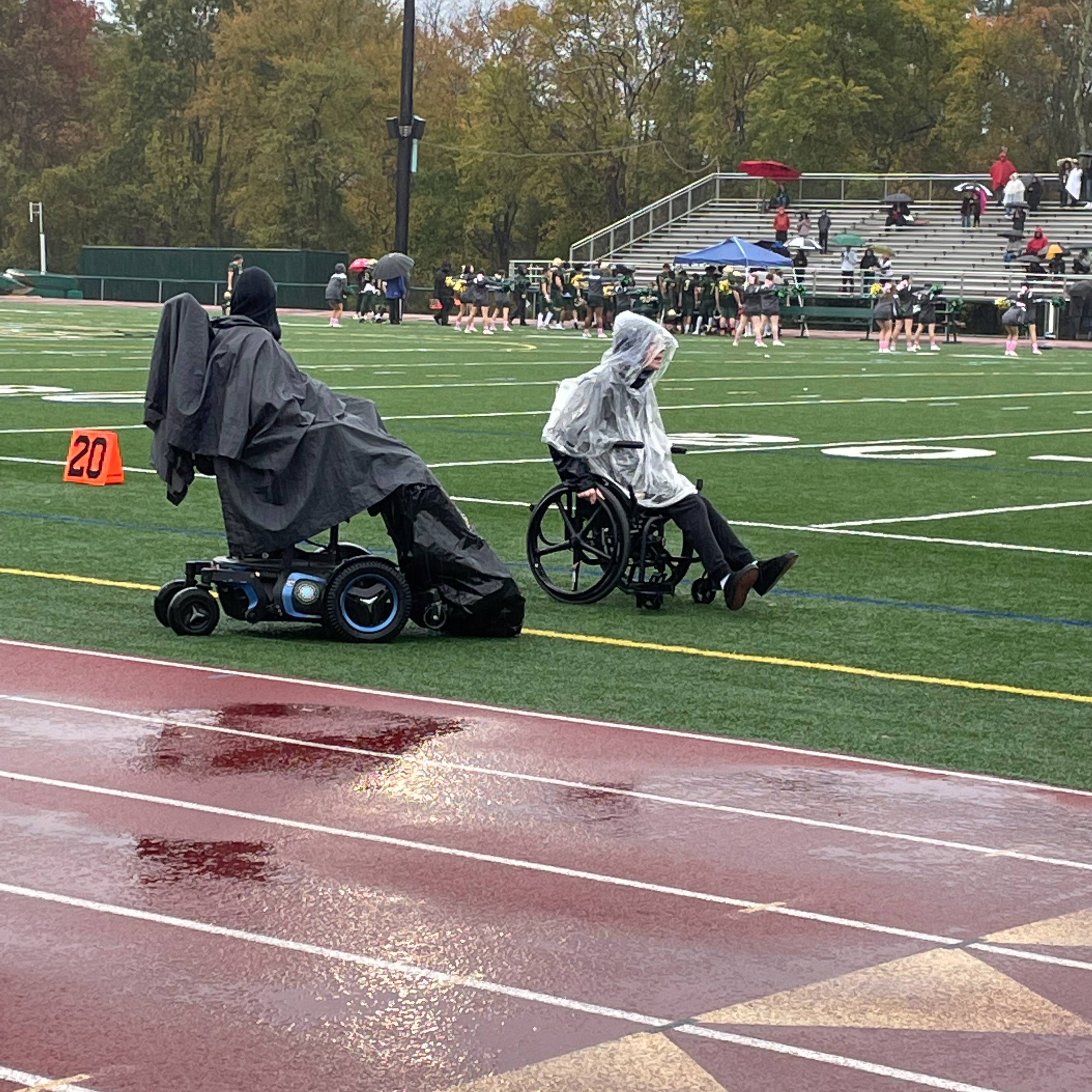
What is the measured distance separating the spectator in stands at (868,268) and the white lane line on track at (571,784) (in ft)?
173

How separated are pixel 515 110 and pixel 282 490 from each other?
75.2 meters

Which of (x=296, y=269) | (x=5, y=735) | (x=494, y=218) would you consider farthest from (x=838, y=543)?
(x=494, y=218)

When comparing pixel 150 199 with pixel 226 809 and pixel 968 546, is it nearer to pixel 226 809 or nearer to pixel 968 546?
pixel 968 546

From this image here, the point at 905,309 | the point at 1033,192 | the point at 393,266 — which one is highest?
the point at 1033,192

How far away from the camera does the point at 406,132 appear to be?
5984 cm

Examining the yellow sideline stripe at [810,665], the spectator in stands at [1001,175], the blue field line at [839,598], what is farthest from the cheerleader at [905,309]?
the yellow sideline stripe at [810,665]

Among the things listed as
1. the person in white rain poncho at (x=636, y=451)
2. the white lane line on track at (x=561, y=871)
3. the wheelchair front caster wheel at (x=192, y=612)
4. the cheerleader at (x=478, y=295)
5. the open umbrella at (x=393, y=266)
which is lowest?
the white lane line on track at (x=561, y=871)

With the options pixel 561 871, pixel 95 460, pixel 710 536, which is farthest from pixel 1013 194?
pixel 561 871

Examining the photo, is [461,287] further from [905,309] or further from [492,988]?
[492,988]

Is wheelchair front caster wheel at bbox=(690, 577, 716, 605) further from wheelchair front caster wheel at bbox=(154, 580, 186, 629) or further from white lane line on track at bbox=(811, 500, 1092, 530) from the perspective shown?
white lane line on track at bbox=(811, 500, 1092, 530)

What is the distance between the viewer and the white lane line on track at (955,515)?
15.0 metres

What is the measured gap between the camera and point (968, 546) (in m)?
14.0

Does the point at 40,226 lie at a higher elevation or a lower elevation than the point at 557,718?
higher

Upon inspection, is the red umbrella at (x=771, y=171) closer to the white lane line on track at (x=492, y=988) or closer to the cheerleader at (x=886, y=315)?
the cheerleader at (x=886, y=315)
